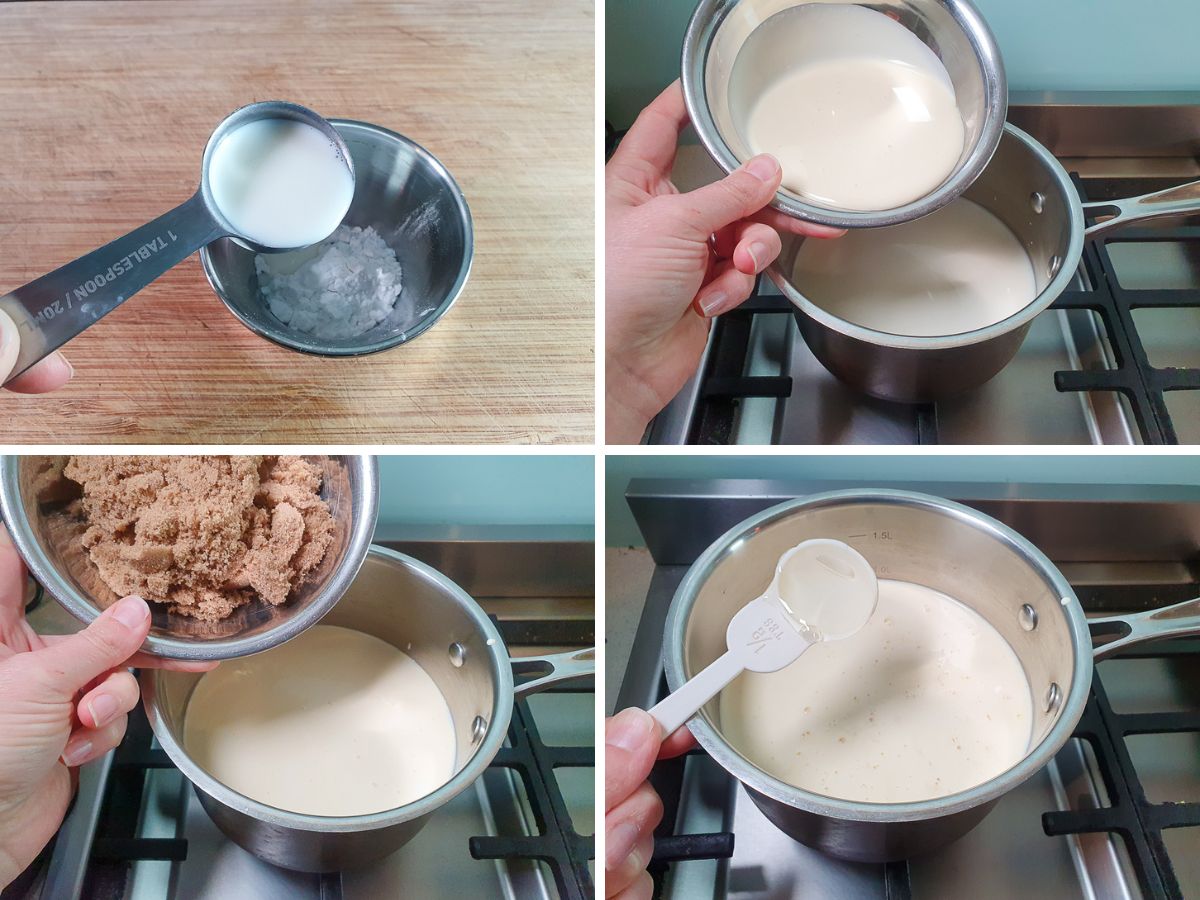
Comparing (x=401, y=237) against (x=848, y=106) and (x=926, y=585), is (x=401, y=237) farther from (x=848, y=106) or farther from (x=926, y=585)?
(x=926, y=585)

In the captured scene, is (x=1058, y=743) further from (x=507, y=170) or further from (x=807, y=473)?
(x=507, y=170)

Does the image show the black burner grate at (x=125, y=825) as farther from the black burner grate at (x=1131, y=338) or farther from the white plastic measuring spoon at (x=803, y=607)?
the black burner grate at (x=1131, y=338)

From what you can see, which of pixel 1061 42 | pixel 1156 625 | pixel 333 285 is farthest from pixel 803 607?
pixel 1061 42

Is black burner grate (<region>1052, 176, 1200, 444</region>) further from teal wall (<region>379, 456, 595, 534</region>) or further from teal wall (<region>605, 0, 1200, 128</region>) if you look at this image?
teal wall (<region>379, 456, 595, 534</region>)

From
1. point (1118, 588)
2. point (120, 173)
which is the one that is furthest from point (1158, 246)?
point (120, 173)

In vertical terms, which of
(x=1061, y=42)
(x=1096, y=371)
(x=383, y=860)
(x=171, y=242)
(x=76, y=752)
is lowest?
(x=383, y=860)

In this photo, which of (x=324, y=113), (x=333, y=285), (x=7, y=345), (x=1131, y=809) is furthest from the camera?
(x=324, y=113)

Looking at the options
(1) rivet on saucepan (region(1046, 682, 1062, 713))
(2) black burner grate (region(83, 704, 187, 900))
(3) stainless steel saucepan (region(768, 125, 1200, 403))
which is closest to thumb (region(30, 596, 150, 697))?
(2) black burner grate (region(83, 704, 187, 900))

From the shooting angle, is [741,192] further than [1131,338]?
No

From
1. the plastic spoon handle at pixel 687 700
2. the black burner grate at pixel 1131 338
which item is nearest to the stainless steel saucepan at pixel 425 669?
the plastic spoon handle at pixel 687 700
